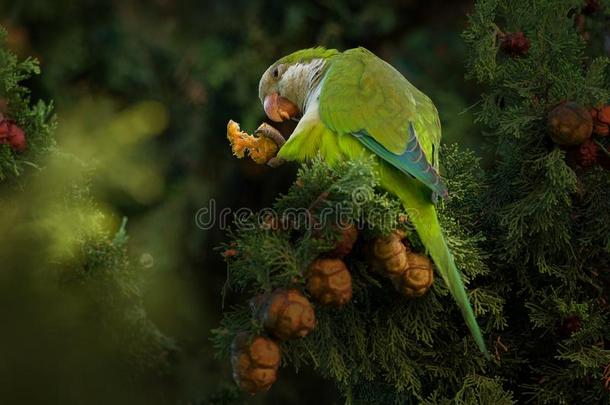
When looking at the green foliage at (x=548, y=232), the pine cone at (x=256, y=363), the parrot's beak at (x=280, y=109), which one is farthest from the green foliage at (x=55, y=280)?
the green foliage at (x=548, y=232)

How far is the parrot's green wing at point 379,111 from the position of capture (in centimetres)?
151

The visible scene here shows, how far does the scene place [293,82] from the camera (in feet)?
6.41

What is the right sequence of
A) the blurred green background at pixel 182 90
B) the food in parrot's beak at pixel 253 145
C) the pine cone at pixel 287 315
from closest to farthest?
1. the pine cone at pixel 287 315
2. the food in parrot's beak at pixel 253 145
3. the blurred green background at pixel 182 90

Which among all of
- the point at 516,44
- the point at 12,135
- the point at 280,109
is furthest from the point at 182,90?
the point at 516,44

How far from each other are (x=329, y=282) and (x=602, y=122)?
539mm

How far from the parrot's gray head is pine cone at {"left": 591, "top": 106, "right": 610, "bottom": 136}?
679 mm

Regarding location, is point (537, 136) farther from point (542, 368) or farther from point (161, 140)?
point (161, 140)

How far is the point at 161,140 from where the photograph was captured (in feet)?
9.59

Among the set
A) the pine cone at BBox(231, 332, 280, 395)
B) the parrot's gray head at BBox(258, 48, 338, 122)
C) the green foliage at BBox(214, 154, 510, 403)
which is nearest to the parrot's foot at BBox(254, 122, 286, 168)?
the parrot's gray head at BBox(258, 48, 338, 122)

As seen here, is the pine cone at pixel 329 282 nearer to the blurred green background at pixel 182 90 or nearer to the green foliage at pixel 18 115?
the green foliage at pixel 18 115

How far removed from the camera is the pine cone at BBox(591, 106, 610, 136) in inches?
51.4

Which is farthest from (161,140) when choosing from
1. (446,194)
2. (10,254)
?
(446,194)

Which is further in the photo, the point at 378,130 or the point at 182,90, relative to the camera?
the point at 182,90

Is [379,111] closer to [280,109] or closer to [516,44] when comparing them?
[516,44]
